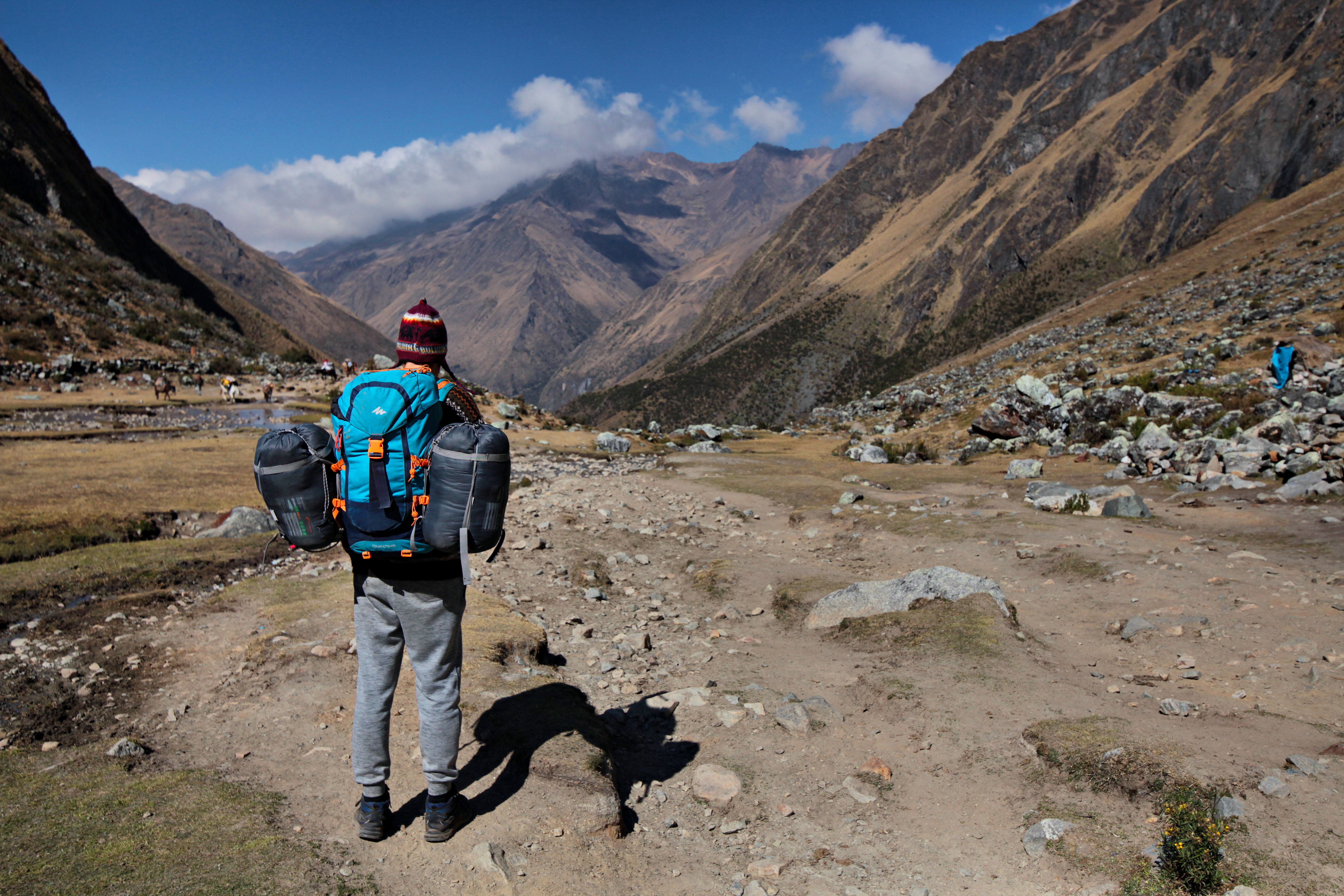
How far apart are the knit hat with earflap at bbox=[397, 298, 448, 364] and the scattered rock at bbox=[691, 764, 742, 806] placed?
4.08m

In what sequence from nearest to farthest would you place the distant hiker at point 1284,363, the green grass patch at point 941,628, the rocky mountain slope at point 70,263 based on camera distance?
the green grass patch at point 941,628
the distant hiker at point 1284,363
the rocky mountain slope at point 70,263

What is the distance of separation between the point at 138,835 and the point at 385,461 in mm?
2682

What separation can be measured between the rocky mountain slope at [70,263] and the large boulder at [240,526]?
1733 inches

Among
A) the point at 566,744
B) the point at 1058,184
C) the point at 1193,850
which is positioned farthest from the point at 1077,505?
the point at 1058,184

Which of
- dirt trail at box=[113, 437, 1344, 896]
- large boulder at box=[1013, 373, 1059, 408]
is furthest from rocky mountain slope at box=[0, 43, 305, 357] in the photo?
large boulder at box=[1013, 373, 1059, 408]

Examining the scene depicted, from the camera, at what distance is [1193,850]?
12.5ft

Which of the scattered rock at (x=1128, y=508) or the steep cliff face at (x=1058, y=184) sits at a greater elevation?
the steep cliff face at (x=1058, y=184)

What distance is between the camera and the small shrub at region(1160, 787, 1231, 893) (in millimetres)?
3730

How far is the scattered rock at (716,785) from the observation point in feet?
18.4

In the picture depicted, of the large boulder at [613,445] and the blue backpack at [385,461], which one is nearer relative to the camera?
the blue backpack at [385,461]

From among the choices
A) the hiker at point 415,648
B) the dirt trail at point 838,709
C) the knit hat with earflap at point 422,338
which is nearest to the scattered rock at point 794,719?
the dirt trail at point 838,709

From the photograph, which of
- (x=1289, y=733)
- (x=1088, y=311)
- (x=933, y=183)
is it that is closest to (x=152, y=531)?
(x=1289, y=733)

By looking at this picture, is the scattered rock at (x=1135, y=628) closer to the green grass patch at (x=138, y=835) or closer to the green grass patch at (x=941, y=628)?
the green grass patch at (x=941, y=628)

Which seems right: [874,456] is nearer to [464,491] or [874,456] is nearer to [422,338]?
[422,338]
